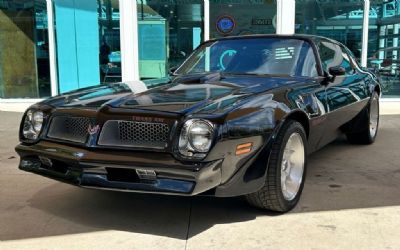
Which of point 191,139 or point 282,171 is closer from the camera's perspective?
point 191,139

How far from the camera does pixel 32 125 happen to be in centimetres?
388

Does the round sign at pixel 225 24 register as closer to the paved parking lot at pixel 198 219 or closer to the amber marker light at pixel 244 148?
the paved parking lot at pixel 198 219

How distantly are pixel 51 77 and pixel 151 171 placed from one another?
8.89 meters

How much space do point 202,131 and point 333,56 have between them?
106 inches

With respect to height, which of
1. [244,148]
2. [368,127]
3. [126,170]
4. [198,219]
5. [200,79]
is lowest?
[198,219]

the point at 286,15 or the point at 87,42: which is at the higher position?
the point at 286,15

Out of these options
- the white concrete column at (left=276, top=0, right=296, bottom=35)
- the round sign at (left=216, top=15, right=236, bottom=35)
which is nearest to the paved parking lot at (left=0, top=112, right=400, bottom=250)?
the white concrete column at (left=276, top=0, right=296, bottom=35)

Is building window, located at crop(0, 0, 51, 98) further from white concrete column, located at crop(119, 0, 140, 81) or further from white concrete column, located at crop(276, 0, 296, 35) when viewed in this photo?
white concrete column, located at crop(276, 0, 296, 35)

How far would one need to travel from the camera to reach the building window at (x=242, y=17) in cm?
1123

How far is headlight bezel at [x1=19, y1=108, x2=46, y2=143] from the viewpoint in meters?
3.80

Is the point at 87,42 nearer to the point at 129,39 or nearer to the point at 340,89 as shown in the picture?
the point at 129,39

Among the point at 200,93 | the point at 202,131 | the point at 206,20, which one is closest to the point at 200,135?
the point at 202,131

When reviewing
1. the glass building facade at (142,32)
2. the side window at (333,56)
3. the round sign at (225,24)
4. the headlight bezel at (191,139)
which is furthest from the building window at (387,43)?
the headlight bezel at (191,139)

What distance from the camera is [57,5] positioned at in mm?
11180
